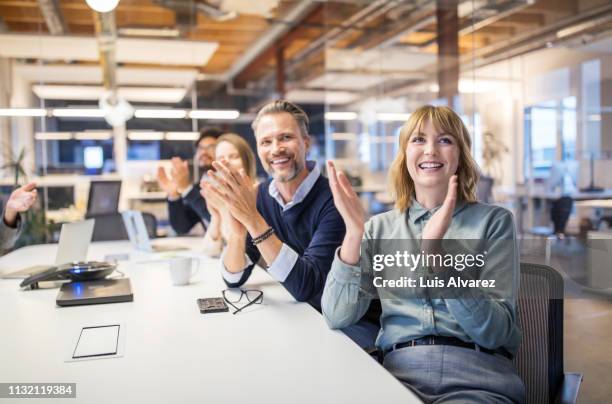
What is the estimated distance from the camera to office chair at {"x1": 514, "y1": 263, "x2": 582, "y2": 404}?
1.52m

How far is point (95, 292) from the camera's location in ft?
6.68

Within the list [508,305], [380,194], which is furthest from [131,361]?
[380,194]

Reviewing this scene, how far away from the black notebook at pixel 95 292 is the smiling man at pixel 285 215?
404 millimetres

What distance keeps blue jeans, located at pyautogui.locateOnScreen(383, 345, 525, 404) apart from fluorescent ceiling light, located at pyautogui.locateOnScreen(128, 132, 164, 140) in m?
6.95

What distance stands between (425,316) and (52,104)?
672 cm

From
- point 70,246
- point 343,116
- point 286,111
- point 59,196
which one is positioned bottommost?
point 70,246

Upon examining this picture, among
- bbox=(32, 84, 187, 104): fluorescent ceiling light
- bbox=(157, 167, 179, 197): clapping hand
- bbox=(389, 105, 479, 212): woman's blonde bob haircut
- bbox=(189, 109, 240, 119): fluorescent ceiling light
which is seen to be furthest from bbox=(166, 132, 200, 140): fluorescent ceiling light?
bbox=(389, 105, 479, 212): woman's blonde bob haircut

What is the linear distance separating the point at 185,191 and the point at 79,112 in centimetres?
465

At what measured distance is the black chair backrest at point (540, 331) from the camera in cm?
153

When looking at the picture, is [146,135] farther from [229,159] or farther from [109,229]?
[229,159]

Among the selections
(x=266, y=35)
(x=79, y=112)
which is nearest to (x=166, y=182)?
(x=79, y=112)

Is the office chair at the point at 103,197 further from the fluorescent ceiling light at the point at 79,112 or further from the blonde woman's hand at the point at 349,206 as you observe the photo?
the blonde woman's hand at the point at 349,206

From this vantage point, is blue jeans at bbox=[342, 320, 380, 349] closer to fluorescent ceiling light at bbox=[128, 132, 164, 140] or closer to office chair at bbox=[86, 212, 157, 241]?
office chair at bbox=[86, 212, 157, 241]

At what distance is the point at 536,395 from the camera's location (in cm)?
156
